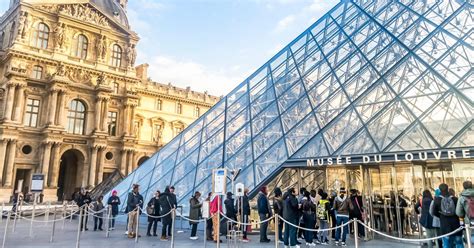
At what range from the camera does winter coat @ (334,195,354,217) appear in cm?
880

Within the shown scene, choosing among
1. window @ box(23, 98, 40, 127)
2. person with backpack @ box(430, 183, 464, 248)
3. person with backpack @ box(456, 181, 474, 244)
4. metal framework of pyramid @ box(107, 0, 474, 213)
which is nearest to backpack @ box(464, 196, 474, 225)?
person with backpack @ box(456, 181, 474, 244)

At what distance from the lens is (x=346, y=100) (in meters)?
12.8

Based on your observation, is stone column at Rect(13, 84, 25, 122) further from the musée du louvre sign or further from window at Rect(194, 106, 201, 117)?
the musée du louvre sign

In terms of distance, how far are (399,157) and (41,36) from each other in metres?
38.4

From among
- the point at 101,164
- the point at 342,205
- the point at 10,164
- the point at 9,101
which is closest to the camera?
the point at 342,205

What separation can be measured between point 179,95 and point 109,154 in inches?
547

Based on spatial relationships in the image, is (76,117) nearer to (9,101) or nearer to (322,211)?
(9,101)

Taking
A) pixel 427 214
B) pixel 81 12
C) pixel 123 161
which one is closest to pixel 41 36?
pixel 81 12

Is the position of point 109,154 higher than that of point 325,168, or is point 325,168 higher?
point 109,154

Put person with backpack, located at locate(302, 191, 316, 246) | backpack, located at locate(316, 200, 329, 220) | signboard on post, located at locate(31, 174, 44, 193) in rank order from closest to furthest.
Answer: person with backpack, located at locate(302, 191, 316, 246)
backpack, located at locate(316, 200, 329, 220)
signboard on post, located at locate(31, 174, 44, 193)

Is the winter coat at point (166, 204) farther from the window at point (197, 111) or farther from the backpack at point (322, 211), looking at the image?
the window at point (197, 111)

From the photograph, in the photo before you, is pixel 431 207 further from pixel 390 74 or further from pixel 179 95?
pixel 179 95

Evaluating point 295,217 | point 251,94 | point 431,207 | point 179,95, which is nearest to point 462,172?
point 431,207

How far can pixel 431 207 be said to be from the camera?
21.9 ft
